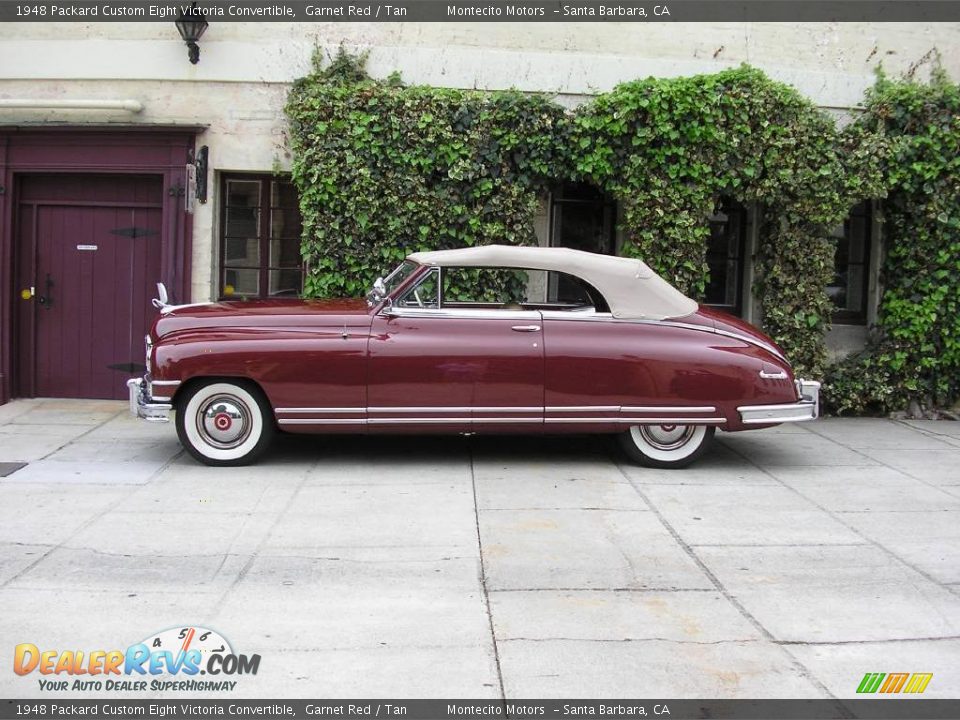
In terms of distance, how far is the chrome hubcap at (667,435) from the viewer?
809cm

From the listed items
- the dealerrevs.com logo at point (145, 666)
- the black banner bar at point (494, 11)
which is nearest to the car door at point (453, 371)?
the dealerrevs.com logo at point (145, 666)

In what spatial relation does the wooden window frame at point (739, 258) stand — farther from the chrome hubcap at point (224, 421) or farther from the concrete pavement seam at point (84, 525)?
the concrete pavement seam at point (84, 525)

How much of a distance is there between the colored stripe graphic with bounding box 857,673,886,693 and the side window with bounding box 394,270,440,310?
4453mm

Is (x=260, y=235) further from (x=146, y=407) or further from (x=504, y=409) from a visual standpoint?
(x=504, y=409)

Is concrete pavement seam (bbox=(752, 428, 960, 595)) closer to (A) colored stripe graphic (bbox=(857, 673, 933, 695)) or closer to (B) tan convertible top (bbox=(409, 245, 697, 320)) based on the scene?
(A) colored stripe graphic (bbox=(857, 673, 933, 695))

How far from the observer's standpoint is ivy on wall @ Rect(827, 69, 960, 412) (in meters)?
10.3

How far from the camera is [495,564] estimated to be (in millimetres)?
5855

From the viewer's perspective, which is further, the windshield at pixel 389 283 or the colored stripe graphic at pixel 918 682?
the windshield at pixel 389 283

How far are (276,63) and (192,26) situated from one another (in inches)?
35.1

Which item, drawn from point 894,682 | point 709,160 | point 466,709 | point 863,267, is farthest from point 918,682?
point 863,267

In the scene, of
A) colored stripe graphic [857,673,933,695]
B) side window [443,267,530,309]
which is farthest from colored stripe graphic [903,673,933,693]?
side window [443,267,530,309]

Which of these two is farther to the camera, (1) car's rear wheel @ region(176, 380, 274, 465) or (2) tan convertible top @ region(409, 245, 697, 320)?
(2) tan convertible top @ region(409, 245, 697, 320)

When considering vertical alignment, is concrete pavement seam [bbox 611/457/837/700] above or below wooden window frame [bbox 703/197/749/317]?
below

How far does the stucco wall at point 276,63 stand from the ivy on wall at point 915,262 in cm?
72
